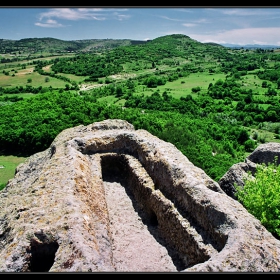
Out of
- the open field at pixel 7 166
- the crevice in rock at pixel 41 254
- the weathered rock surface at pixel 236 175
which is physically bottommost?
the open field at pixel 7 166

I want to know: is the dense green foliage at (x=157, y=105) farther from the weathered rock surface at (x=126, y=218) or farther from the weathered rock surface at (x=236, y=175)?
the weathered rock surface at (x=126, y=218)

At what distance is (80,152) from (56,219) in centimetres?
678

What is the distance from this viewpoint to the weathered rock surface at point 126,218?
8.19m

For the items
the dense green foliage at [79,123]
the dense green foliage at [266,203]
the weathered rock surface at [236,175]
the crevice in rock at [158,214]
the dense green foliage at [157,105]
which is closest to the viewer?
the crevice in rock at [158,214]

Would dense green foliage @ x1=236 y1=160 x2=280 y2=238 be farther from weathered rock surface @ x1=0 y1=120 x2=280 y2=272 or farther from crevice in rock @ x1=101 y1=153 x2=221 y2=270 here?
crevice in rock @ x1=101 y1=153 x2=221 y2=270

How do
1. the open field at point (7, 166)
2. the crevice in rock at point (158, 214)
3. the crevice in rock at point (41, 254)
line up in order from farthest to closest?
the open field at point (7, 166) < the crevice in rock at point (158, 214) < the crevice in rock at point (41, 254)

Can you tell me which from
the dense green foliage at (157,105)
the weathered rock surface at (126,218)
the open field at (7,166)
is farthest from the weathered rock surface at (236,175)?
the open field at (7,166)

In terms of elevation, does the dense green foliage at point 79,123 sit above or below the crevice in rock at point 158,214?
below

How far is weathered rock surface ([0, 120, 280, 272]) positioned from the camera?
819 centimetres

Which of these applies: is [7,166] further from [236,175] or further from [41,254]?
[41,254]

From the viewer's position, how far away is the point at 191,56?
183 metres

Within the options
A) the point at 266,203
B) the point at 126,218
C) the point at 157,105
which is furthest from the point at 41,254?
the point at 157,105

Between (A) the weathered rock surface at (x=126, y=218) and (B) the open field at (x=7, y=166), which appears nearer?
(A) the weathered rock surface at (x=126, y=218)

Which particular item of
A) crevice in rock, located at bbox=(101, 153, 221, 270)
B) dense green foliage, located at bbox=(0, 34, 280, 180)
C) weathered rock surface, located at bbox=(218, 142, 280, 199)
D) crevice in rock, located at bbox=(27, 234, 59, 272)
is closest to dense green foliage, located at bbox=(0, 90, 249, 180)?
dense green foliage, located at bbox=(0, 34, 280, 180)
